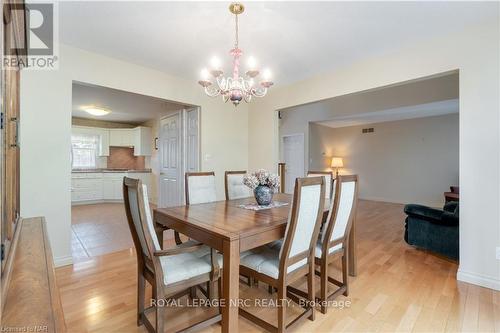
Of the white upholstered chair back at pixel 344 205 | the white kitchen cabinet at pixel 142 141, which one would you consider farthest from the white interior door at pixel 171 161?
the white upholstered chair back at pixel 344 205

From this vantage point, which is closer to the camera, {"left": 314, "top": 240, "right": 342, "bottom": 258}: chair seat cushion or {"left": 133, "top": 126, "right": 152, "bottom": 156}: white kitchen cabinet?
{"left": 314, "top": 240, "right": 342, "bottom": 258}: chair seat cushion

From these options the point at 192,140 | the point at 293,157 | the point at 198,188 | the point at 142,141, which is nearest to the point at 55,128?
the point at 198,188

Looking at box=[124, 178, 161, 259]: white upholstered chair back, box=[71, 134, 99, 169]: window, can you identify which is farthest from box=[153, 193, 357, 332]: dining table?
box=[71, 134, 99, 169]: window

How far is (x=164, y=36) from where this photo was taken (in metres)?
2.46

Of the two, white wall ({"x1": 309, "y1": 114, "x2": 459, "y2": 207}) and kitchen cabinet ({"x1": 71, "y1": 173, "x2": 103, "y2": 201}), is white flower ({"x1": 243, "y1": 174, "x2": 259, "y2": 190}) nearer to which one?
white wall ({"x1": 309, "y1": 114, "x2": 459, "y2": 207})

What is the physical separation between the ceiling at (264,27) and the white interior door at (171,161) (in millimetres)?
1661

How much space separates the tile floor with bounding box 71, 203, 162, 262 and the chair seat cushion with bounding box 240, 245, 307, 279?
84.7 inches

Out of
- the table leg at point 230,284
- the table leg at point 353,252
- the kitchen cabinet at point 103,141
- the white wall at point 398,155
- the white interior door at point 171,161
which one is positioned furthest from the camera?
the kitchen cabinet at point 103,141

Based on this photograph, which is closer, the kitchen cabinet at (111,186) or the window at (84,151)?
the kitchen cabinet at (111,186)

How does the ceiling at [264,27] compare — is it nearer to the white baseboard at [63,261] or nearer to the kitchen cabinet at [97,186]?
the white baseboard at [63,261]

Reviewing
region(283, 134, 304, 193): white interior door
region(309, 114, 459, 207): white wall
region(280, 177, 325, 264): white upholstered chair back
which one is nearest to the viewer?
region(280, 177, 325, 264): white upholstered chair back

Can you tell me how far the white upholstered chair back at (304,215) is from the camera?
4.93 feet

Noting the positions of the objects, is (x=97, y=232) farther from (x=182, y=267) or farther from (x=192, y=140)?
(x=182, y=267)

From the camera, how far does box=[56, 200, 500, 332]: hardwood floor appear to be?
1696 mm
